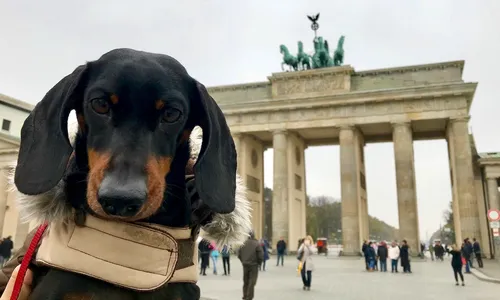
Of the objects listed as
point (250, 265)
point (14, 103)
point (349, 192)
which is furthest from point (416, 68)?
point (14, 103)

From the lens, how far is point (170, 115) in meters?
1.60

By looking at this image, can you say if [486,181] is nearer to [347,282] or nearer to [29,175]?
[347,282]

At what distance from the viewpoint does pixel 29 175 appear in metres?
1.48

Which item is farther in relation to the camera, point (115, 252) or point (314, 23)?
point (314, 23)

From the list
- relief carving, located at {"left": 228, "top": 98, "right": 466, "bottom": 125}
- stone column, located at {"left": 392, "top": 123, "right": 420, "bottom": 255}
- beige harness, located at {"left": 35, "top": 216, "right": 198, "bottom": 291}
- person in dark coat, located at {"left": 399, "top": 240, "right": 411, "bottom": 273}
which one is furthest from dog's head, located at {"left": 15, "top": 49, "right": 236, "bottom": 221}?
relief carving, located at {"left": 228, "top": 98, "right": 466, "bottom": 125}

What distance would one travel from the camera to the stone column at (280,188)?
3808 cm

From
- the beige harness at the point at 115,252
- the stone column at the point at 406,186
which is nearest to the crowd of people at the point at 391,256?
the stone column at the point at 406,186

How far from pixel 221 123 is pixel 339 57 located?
43087 millimetres

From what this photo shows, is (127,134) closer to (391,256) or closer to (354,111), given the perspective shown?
(391,256)

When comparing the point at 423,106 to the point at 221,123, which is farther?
the point at 423,106

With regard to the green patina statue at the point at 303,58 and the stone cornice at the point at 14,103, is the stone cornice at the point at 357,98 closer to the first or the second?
the green patina statue at the point at 303,58

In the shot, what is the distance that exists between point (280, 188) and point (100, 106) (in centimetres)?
3779

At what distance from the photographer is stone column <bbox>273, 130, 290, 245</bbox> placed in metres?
38.1

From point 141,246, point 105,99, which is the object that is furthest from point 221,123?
point 141,246
